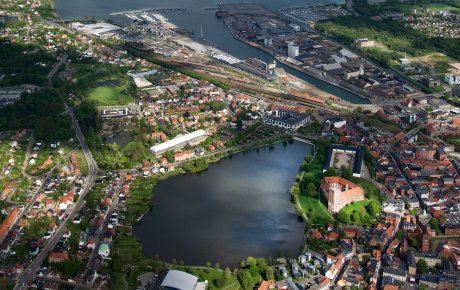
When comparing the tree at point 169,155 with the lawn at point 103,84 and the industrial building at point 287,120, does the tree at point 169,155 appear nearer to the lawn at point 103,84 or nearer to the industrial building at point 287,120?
the industrial building at point 287,120

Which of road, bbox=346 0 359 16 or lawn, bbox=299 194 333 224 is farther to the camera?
road, bbox=346 0 359 16

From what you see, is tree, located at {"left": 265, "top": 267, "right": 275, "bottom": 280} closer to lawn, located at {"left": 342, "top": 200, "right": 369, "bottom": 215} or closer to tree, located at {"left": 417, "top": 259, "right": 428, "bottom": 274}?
tree, located at {"left": 417, "top": 259, "right": 428, "bottom": 274}

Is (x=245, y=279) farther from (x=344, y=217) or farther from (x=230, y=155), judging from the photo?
(x=230, y=155)

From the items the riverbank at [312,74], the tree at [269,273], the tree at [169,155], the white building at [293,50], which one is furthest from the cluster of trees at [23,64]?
the tree at [269,273]

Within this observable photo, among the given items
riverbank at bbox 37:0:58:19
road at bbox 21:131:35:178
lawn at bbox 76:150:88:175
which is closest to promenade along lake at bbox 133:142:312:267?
lawn at bbox 76:150:88:175

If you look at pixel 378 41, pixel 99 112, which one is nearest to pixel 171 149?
pixel 99 112

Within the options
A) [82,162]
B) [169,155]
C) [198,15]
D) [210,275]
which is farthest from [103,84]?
[210,275]

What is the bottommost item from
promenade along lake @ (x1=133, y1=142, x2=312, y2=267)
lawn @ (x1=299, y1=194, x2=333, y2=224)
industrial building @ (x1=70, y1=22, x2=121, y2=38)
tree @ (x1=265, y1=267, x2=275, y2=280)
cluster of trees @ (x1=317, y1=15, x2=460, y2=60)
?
promenade along lake @ (x1=133, y1=142, x2=312, y2=267)
